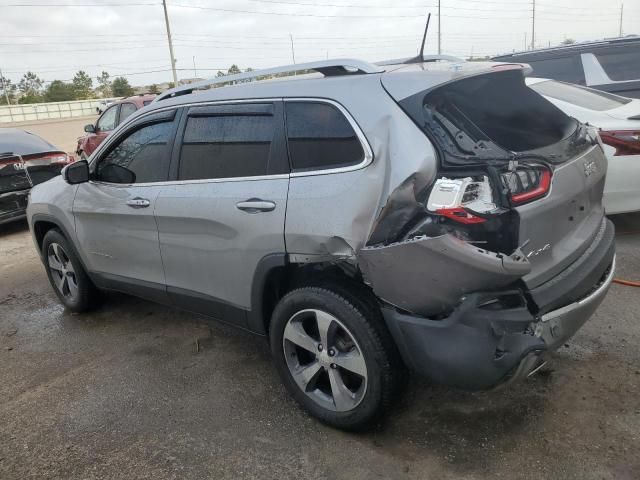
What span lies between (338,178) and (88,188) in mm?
2399

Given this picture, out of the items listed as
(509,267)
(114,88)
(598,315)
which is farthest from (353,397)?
(114,88)

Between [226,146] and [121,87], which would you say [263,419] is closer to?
[226,146]

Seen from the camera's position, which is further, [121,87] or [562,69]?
[121,87]

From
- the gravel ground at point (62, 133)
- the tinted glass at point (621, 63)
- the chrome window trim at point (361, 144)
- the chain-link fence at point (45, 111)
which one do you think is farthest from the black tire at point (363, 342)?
the chain-link fence at point (45, 111)

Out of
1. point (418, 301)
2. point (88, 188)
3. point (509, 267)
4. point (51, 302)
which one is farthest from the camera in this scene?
point (51, 302)

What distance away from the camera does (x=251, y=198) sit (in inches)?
116

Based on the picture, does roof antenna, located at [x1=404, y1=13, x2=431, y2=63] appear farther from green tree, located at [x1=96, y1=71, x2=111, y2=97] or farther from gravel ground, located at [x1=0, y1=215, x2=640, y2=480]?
green tree, located at [x1=96, y1=71, x2=111, y2=97]

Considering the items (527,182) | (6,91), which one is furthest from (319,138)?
(6,91)

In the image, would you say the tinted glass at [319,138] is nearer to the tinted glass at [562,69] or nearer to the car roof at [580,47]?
the tinted glass at [562,69]

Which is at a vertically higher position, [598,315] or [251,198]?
[251,198]

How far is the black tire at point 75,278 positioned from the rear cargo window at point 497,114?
332 cm

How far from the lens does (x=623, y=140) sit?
4887 millimetres

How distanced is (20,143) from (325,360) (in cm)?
740

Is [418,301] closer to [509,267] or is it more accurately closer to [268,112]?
[509,267]
